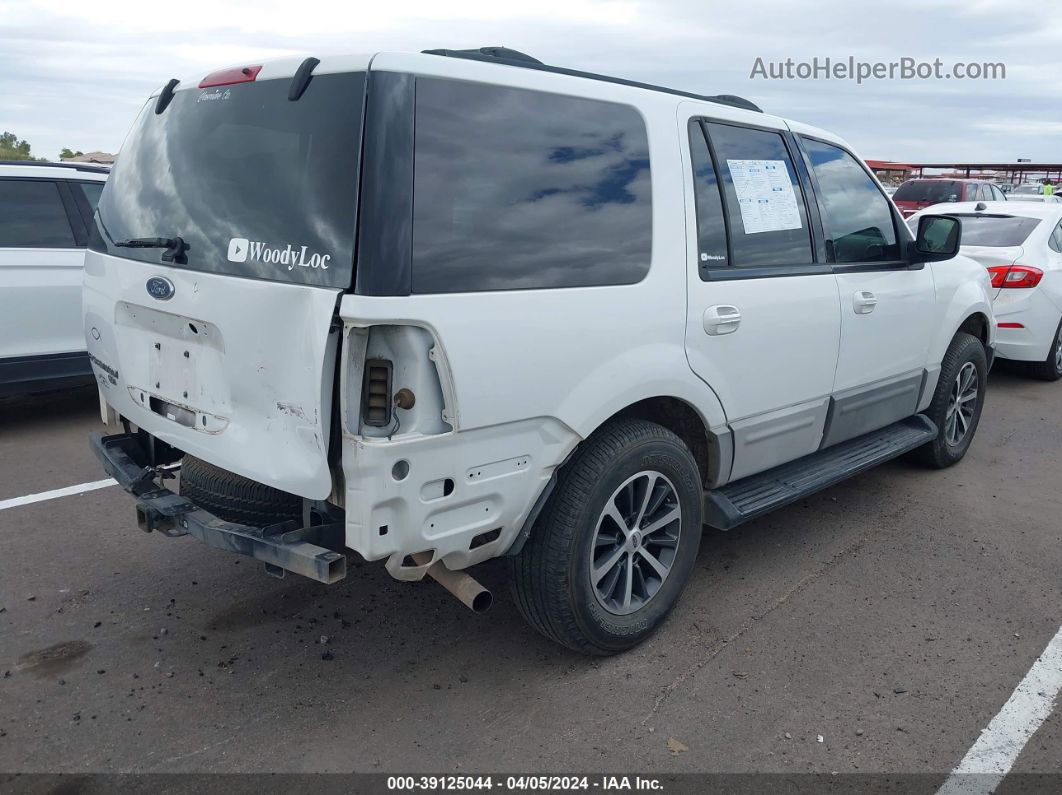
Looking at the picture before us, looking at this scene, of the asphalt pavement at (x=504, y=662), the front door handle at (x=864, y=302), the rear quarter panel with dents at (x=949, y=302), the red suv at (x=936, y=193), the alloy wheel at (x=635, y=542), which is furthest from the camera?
the red suv at (x=936, y=193)

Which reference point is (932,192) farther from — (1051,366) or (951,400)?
(951,400)

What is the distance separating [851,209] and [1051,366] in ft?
17.2

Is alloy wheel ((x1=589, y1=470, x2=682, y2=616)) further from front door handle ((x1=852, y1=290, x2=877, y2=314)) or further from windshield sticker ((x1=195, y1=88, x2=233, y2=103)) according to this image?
windshield sticker ((x1=195, y1=88, x2=233, y2=103))

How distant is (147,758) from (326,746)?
0.55 metres

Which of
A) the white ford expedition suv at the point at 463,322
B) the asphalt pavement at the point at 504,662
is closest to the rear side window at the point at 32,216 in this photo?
the asphalt pavement at the point at 504,662

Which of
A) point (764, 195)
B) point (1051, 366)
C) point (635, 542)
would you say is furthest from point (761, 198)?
point (1051, 366)

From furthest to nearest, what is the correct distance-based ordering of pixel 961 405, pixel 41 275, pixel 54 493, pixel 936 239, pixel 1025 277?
1. pixel 1025 277
2. pixel 41 275
3. pixel 961 405
4. pixel 54 493
5. pixel 936 239

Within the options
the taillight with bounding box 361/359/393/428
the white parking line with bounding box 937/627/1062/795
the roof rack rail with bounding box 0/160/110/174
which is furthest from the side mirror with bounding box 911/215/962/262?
the roof rack rail with bounding box 0/160/110/174

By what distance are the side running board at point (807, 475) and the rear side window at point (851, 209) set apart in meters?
0.99

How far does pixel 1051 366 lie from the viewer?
8.54 metres

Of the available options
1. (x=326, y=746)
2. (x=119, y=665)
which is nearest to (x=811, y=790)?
(x=326, y=746)

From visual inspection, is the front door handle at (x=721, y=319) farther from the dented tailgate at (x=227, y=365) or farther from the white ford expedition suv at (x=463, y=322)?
the dented tailgate at (x=227, y=365)

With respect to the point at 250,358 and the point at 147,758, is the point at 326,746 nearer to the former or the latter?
the point at 147,758

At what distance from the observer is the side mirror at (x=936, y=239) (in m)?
4.76
